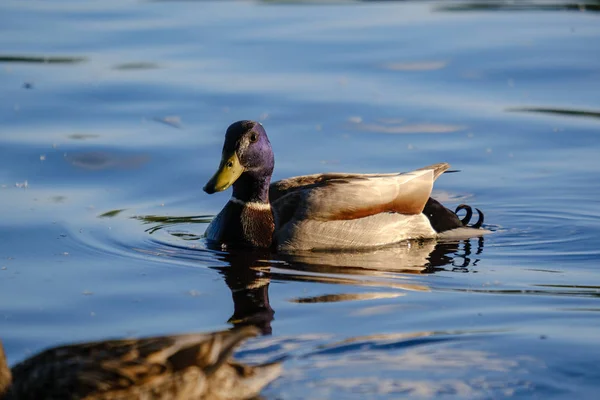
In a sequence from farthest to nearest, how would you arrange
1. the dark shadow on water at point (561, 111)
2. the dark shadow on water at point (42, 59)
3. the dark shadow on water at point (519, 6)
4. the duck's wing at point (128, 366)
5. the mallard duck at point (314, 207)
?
the dark shadow on water at point (519, 6) < the dark shadow on water at point (42, 59) < the dark shadow on water at point (561, 111) < the mallard duck at point (314, 207) < the duck's wing at point (128, 366)

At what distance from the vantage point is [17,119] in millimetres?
14289

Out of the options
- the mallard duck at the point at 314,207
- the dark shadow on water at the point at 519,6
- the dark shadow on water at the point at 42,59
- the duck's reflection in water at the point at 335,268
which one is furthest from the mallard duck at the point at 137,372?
the dark shadow on water at the point at 519,6

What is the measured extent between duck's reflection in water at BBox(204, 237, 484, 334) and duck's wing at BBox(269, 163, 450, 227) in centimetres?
38

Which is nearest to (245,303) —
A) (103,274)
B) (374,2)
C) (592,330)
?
(103,274)

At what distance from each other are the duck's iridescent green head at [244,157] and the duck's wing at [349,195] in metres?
0.28

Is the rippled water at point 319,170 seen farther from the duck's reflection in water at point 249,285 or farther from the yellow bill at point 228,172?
the yellow bill at point 228,172

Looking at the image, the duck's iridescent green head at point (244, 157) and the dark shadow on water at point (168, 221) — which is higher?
the duck's iridescent green head at point (244, 157)

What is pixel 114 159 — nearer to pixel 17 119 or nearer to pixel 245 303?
pixel 17 119

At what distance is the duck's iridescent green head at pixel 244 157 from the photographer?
1088 cm

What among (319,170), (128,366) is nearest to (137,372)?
(128,366)

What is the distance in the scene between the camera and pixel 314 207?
1086 cm

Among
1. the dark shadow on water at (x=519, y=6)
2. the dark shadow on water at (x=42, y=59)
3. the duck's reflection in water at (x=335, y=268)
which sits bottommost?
the duck's reflection in water at (x=335, y=268)

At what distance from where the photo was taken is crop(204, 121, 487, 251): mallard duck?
10.8 metres

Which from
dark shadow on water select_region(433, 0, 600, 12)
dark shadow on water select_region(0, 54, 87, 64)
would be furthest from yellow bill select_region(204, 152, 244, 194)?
dark shadow on water select_region(433, 0, 600, 12)
